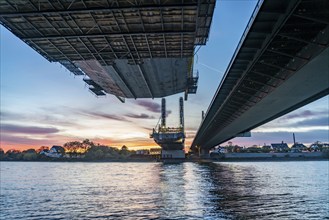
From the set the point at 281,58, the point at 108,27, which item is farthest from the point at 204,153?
the point at 108,27

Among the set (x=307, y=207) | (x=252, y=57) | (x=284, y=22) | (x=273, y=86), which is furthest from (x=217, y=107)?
(x=284, y=22)

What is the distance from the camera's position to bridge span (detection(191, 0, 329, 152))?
17.9 m

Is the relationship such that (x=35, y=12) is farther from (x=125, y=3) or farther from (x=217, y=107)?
(x=217, y=107)

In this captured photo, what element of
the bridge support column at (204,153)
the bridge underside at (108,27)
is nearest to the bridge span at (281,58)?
the bridge underside at (108,27)

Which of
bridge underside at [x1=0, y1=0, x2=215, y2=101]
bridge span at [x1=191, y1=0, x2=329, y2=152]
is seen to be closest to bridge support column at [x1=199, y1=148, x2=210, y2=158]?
bridge span at [x1=191, y1=0, x2=329, y2=152]

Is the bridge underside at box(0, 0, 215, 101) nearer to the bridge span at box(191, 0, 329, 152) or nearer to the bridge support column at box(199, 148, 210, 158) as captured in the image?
the bridge span at box(191, 0, 329, 152)

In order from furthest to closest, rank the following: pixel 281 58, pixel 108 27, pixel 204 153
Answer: pixel 204 153
pixel 281 58
pixel 108 27

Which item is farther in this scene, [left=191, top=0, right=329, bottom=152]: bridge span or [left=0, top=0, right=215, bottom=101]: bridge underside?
[left=0, top=0, right=215, bottom=101]: bridge underside

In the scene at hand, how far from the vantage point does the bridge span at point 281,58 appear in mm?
17891

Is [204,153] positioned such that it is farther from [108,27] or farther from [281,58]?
[108,27]

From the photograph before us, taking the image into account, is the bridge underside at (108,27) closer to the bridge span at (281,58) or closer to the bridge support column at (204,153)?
the bridge span at (281,58)

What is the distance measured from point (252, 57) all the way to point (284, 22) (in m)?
9.04

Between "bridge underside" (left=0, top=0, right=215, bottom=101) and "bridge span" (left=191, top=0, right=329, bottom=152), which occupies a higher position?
"bridge underside" (left=0, top=0, right=215, bottom=101)

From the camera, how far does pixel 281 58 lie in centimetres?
2691
